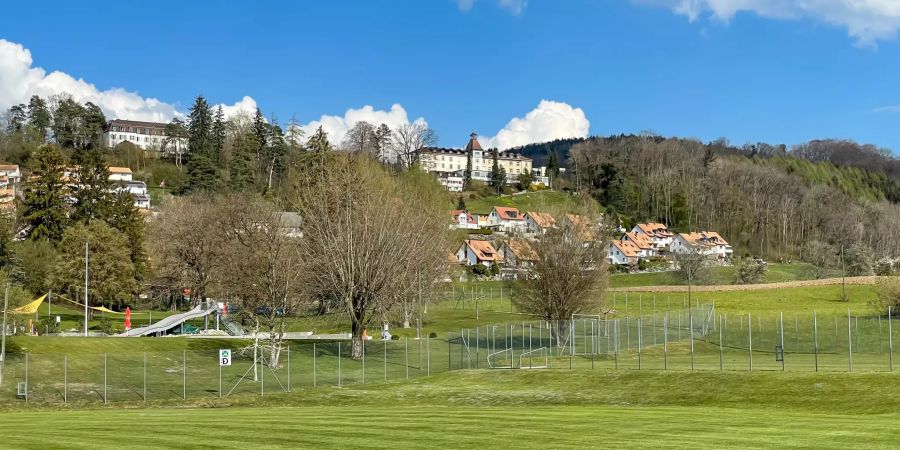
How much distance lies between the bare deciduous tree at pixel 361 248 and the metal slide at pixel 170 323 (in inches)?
459

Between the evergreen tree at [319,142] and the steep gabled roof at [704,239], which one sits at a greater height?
the evergreen tree at [319,142]

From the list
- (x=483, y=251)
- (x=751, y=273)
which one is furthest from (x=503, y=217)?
(x=751, y=273)

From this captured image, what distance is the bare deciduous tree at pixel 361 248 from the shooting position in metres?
53.8

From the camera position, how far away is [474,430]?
67.2 ft

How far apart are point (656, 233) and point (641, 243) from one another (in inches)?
400

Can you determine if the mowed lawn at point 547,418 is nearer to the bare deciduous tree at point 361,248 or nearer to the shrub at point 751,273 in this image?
the bare deciduous tree at point 361,248

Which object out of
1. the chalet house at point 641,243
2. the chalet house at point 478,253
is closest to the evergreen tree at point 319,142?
the chalet house at point 478,253

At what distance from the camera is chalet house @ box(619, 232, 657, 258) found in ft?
513

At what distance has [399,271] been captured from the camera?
57.3 meters

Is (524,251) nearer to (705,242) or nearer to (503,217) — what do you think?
(705,242)

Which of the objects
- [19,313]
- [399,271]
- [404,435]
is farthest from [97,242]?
[404,435]

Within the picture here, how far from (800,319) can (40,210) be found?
74.2 m

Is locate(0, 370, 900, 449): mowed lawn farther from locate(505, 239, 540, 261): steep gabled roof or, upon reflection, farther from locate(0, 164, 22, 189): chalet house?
locate(0, 164, 22, 189): chalet house

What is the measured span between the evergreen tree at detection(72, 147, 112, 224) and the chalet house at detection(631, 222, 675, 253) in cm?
10961
